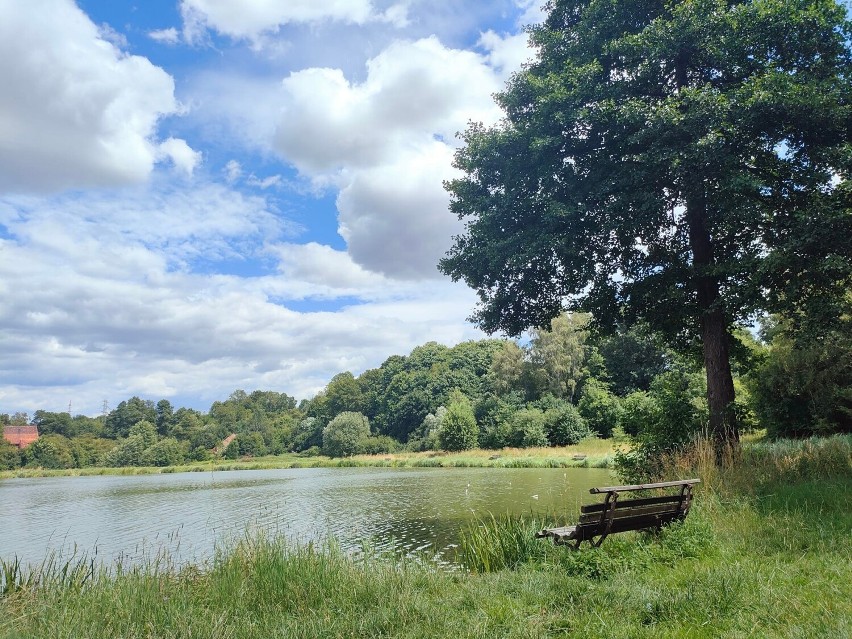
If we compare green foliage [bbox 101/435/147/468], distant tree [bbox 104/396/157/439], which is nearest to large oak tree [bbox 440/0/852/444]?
green foliage [bbox 101/435/147/468]

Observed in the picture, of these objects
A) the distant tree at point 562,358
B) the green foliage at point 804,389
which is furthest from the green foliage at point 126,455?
the green foliage at point 804,389

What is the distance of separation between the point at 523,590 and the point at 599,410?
4735 centimetres

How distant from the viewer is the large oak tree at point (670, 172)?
34.4 feet

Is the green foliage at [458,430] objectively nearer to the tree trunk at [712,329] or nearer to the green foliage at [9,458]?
the tree trunk at [712,329]

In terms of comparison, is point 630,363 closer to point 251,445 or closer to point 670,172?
point 670,172

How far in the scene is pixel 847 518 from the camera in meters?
6.96

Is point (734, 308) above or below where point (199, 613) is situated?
above

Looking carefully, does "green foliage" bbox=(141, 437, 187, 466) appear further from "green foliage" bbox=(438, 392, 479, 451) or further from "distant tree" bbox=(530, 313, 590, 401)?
"distant tree" bbox=(530, 313, 590, 401)

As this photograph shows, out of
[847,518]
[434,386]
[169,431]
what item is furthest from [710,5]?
[169,431]

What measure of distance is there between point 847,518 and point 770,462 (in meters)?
3.45

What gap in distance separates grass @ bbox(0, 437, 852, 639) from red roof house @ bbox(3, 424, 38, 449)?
114 meters

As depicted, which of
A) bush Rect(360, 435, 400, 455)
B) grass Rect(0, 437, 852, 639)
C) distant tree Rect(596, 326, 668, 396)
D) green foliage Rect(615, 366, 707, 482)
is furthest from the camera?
bush Rect(360, 435, 400, 455)

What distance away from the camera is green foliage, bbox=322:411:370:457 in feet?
244

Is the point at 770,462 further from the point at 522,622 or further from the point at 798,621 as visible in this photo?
the point at 522,622
